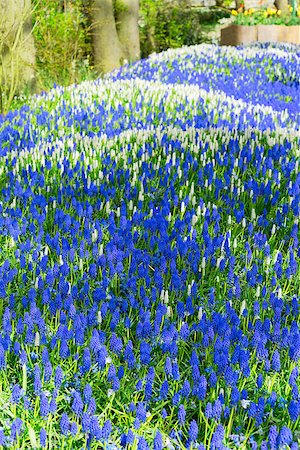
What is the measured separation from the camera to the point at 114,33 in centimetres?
1559

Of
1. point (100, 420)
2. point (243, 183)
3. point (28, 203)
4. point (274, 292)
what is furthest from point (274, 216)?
point (100, 420)

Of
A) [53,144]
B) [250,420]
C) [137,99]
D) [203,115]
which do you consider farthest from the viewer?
[137,99]

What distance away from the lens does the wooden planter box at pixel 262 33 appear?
22078 millimetres

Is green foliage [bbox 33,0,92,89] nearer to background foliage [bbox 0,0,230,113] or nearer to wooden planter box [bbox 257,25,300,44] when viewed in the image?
background foliage [bbox 0,0,230,113]

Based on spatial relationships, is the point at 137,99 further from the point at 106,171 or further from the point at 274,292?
the point at 274,292

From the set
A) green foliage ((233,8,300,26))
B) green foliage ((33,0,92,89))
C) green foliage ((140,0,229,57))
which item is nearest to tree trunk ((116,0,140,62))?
green foliage ((33,0,92,89))

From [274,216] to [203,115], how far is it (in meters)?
3.92

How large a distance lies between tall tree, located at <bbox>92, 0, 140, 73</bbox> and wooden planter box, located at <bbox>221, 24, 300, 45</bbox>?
→ 6.20 m

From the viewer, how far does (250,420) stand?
2.99 metres

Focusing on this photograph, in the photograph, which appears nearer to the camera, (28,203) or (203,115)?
(28,203)

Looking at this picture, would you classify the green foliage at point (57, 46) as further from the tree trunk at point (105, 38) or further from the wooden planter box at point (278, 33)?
the wooden planter box at point (278, 33)

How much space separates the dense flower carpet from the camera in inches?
118

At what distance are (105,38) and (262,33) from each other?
327 inches

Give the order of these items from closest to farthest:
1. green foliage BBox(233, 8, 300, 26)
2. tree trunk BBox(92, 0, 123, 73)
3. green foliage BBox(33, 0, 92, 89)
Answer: green foliage BBox(33, 0, 92, 89) → tree trunk BBox(92, 0, 123, 73) → green foliage BBox(233, 8, 300, 26)
